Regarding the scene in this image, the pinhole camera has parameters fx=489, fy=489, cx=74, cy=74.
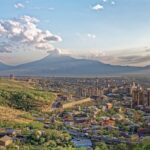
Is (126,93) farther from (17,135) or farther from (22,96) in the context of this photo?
(17,135)

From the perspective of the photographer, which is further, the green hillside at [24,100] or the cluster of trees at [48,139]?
the green hillside at [24,100]

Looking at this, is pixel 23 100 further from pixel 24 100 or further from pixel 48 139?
pixel 48 139

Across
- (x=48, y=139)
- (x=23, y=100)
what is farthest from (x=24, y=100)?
(x=48, y=139)

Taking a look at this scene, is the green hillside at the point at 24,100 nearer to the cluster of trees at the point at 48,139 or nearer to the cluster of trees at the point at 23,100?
the cluster of trees at the point at 23,100

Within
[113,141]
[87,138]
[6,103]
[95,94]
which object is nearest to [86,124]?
[87,138]

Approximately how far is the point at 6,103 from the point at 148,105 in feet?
56.9

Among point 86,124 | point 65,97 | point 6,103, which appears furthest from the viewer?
point 65,97

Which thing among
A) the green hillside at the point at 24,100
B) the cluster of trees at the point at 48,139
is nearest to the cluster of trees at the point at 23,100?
the green hillside at the point at 24,100

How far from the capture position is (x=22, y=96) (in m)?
58.8

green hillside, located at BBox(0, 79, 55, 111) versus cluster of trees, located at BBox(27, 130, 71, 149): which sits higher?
green hillside, located at BBox(0, 79, 55, 111)

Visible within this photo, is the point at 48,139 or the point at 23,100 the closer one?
the point at 48,139

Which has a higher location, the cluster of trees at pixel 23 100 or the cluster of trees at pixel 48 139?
the cluster of trees at pixel 23 100

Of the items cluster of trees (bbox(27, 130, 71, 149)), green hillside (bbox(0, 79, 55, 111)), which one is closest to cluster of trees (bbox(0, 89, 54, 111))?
green hillside (bbox(0, 79, 55, 111))

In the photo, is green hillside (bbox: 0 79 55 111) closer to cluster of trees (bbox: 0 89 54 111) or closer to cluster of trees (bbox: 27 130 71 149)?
cluster of trees (bbox: 0 89 54 111)
